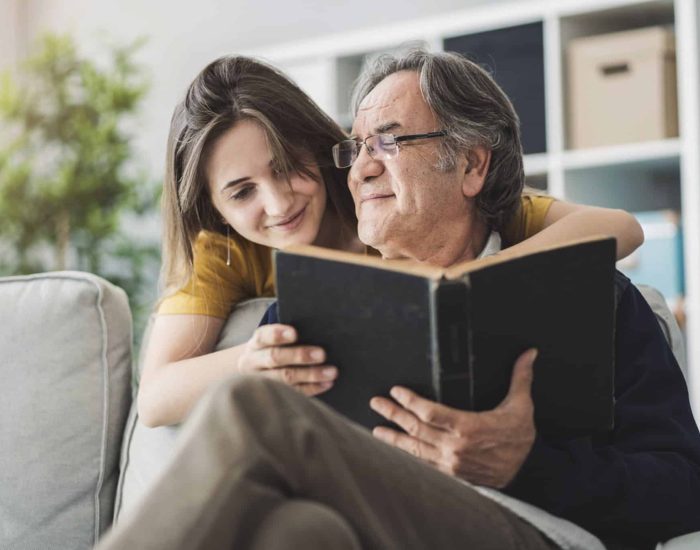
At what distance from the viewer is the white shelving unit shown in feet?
9.07

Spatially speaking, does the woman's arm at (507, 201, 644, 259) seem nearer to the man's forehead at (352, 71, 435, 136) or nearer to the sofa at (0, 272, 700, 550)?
the sofa at (0, 272, 700, 550)

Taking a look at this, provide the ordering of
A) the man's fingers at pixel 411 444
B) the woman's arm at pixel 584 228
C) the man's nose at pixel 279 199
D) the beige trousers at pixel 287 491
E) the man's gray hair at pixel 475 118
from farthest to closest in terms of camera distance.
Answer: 1. the man's nose at pixel 279 199
2. the man's gray hair at pixel 475 118
3. the woman's arm at pixel 584 228
4. the man's fingers at pixel 411 444
5. the beige trousers at pixel 287 491

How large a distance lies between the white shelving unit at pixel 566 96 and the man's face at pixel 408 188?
1209mm

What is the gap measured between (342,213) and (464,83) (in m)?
0.38

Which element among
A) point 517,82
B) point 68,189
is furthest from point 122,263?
point 517,82

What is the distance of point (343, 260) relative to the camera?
45.1 inches

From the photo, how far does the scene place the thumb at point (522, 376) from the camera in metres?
1.19

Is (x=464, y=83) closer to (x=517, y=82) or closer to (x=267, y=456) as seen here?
(x=267, y=456)

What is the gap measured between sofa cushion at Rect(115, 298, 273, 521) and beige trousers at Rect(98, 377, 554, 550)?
688 millimetres

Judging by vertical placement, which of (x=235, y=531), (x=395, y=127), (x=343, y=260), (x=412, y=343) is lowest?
(x=235, y=531)

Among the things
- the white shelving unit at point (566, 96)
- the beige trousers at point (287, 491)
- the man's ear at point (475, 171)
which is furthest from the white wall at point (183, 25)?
the beige trousers at point (287, 491)

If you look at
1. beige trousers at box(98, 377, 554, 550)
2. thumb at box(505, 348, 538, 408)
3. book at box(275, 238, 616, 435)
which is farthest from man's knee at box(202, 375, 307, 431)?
thumb at box(505, 348, 538, 408)

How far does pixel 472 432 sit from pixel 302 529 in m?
0.37

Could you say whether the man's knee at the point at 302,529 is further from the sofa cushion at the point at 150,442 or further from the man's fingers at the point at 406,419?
the sofa cushion at the point at 150,442
